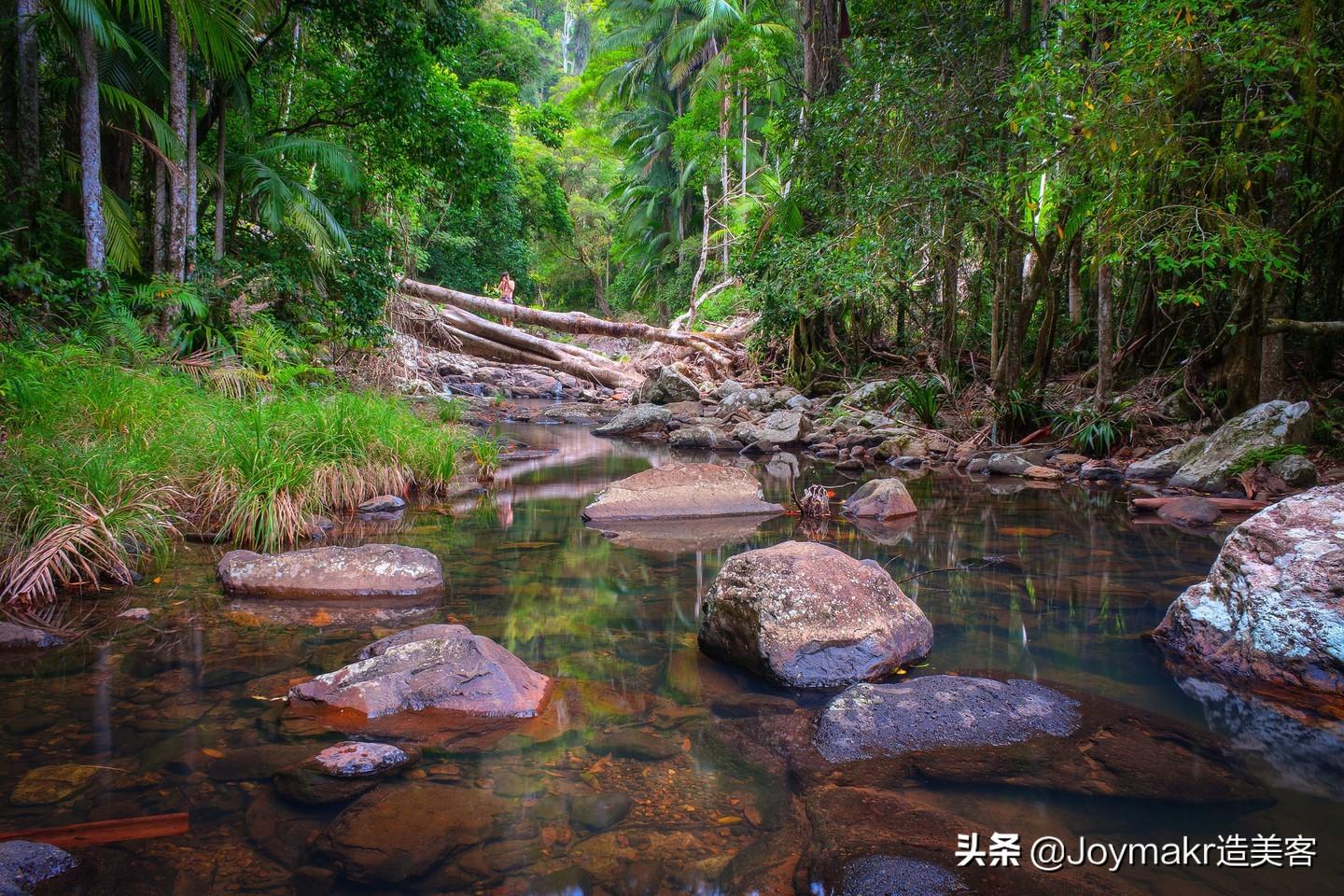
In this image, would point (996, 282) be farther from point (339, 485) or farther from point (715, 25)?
point (715, 25)

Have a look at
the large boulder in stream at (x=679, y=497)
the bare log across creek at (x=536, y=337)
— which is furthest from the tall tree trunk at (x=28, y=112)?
the bare log across creek at (x=536, y=337)

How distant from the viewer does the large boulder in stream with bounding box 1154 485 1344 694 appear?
10.5ft

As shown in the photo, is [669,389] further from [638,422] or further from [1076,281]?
[1076,281]

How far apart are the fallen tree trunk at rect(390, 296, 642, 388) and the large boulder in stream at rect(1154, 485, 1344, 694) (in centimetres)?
1408

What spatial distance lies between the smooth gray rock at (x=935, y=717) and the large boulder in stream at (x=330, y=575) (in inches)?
105

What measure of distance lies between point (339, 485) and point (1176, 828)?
6183mm

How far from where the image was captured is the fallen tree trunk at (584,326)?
18172 mm

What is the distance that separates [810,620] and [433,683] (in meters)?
1.61

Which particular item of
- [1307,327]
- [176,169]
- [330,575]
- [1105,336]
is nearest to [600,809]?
[330,575]

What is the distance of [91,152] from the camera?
26.2 feet

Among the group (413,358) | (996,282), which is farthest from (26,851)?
(413,358)

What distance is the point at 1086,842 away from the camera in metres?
2.25

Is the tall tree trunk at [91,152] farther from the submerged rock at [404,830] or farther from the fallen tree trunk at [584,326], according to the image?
the fallen tree trunk at [584,326]

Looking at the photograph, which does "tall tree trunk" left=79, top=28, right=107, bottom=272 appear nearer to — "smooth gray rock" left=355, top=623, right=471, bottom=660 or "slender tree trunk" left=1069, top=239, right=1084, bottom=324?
"smooth gray rock" left=355, top=623, right=471, bottom=660
